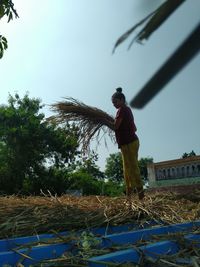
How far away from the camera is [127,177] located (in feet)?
15.2

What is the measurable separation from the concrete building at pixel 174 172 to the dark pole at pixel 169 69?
12.0 ft

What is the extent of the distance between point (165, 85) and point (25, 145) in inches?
788

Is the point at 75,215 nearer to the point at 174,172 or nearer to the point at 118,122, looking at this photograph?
the point at 118,122

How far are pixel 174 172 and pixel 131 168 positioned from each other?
5.12 ft

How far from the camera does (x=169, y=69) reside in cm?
42

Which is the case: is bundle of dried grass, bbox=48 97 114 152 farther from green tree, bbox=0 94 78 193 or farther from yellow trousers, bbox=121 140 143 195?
green tree, bbox=0 94 78 193

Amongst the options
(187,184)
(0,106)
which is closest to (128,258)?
(187,184)

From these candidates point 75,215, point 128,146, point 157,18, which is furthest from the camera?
point 128,146

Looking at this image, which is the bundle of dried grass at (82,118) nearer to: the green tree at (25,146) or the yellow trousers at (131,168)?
the yellow trousers at (131,168)

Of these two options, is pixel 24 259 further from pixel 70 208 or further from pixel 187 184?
pixel 187 184

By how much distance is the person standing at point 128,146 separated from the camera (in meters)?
4.56

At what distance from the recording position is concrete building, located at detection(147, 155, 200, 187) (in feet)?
16.2

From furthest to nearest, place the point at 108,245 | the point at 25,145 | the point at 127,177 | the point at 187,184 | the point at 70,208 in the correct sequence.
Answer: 1. the point at 25,145
2. the point at 187,184
3. the point at 127,177
4. the point at 70,208
5. the point at 108,245

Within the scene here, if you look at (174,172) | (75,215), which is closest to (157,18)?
(75,215)
